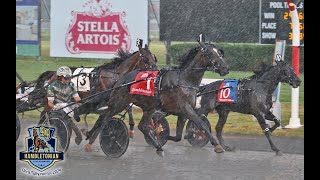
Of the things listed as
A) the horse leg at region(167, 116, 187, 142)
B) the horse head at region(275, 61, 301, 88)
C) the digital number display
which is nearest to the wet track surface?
the horse leg at region(167, 116, 187, 142)

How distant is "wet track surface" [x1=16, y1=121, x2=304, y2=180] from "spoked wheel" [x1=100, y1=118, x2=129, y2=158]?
0.46ft

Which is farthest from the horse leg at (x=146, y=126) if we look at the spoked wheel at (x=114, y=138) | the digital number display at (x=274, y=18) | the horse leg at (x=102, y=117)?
the digital number display at (x=274, y=18)

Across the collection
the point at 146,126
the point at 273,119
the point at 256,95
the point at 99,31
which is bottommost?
the point at 146,126

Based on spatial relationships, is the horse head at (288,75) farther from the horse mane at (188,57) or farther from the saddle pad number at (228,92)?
the horse mane at (188,57)

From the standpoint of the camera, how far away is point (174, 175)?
1121cm

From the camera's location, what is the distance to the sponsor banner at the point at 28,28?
42.0ft

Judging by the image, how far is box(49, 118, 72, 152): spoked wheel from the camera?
1168 cm

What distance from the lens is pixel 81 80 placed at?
40.8 feet

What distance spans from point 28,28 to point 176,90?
301cm

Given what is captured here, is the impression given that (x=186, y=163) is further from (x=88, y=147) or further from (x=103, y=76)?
(x=103, y=76)

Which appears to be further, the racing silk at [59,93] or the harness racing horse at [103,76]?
the harness racing horse at [103,76]

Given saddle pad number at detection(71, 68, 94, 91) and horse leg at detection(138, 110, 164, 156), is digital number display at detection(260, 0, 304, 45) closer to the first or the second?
horse leg at detection(138, 110, 164, 156)

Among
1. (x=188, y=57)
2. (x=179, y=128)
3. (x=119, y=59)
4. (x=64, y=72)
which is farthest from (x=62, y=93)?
(x=188, y=57)
